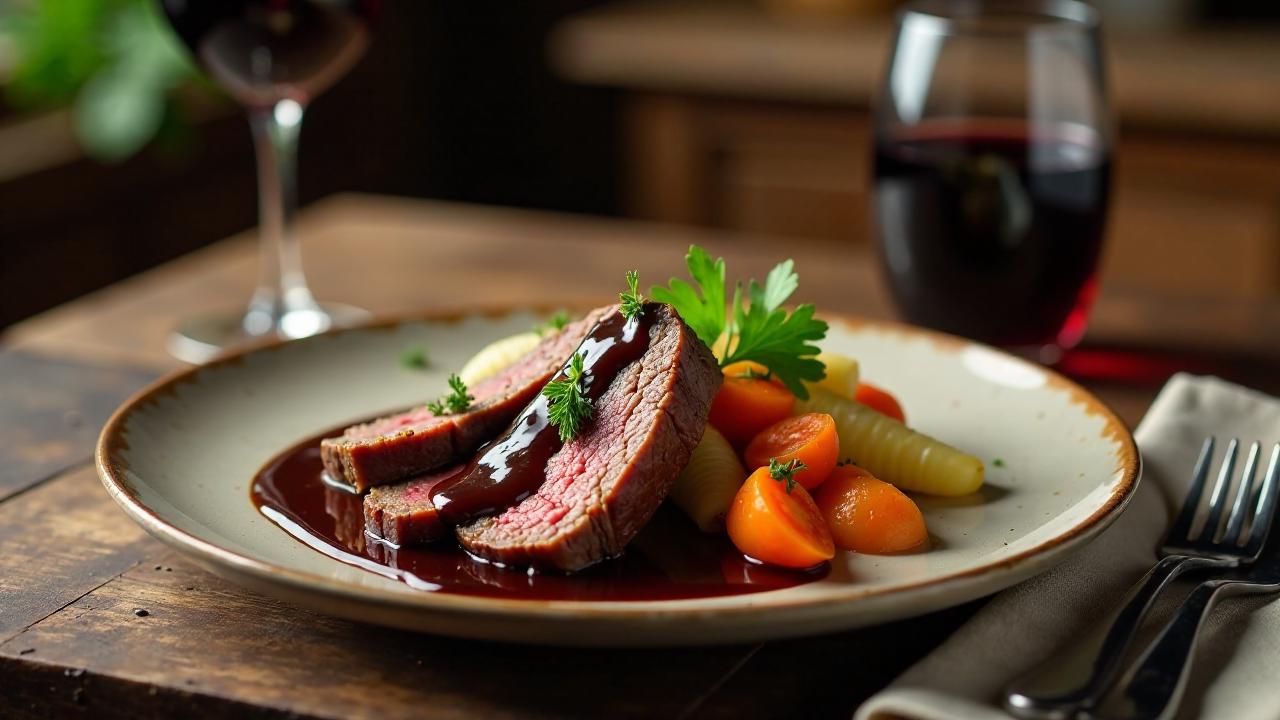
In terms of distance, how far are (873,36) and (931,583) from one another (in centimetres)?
370

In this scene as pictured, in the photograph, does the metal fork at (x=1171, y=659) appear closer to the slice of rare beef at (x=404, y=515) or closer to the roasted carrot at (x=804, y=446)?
the roasted carrot at (x=804, y=446)

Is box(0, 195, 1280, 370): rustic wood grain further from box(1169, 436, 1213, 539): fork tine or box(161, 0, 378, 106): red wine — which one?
box(1169, 436, 1213, 539): fork tine

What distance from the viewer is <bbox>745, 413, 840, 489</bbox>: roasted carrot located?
1200 mm

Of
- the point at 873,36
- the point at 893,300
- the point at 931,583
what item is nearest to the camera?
the point at 931,583

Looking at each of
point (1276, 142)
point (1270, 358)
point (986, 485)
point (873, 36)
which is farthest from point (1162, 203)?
point (986, 485)

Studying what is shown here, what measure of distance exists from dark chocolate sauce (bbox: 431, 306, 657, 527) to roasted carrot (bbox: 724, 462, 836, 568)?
16 centimetres

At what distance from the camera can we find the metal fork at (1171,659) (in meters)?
0.91

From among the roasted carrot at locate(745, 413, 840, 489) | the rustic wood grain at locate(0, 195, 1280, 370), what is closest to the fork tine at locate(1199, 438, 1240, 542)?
the roasted carrot at locate(745, 413, 840, 489)

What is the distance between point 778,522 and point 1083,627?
263 millimetres

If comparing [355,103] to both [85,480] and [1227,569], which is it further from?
[1227,569]

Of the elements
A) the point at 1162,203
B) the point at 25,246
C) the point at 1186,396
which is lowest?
the point at 25,246

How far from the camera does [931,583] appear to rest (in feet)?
3.20

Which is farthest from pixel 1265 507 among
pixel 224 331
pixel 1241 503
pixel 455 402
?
pixel 224 331

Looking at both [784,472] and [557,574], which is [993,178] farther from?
[557,574]
